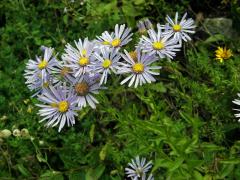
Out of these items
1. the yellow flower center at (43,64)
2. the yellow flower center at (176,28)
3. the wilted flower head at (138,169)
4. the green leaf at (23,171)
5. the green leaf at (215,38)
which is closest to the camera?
the yellow flower center at (43,64)

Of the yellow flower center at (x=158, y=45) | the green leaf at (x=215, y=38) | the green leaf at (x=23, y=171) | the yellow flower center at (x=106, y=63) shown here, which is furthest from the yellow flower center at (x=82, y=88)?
the green leaf at (x=215, y=38)

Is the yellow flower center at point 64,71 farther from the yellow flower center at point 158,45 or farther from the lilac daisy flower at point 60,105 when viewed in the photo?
the yellow flower center at point 158,45

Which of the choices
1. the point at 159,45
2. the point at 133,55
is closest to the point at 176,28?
the point at 159,45

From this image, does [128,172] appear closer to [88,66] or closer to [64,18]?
[88,66]

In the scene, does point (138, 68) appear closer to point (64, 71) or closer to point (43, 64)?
point (64, 71)

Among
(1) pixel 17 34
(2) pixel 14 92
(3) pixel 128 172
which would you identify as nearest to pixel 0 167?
(2) pixel 14 92

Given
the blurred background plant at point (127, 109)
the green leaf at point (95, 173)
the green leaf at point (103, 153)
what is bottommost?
the green leaf at point (95, 173)

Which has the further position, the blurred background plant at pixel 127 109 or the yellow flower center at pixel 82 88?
the blurred background plant at pixel 127 109
